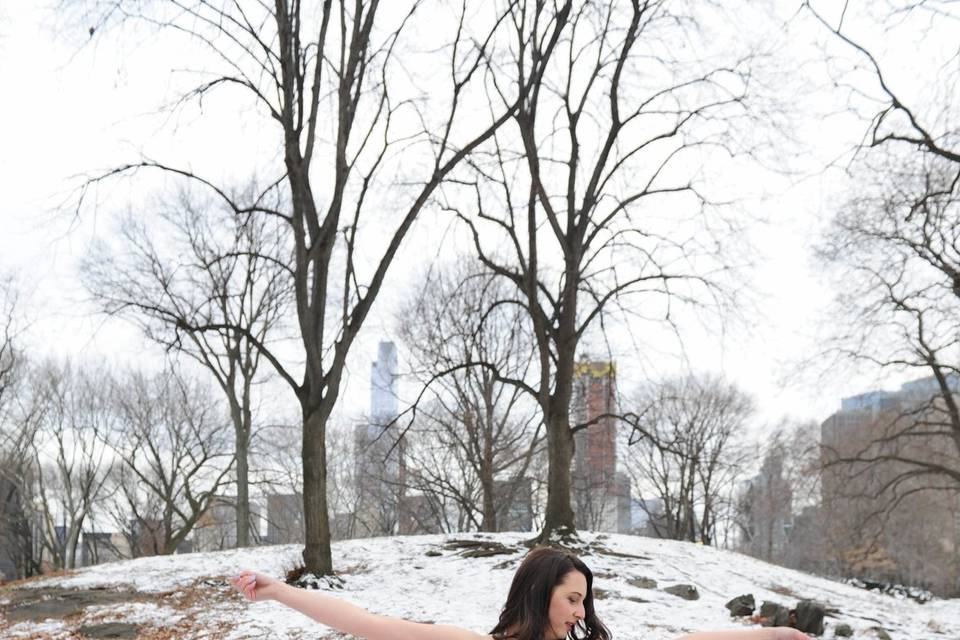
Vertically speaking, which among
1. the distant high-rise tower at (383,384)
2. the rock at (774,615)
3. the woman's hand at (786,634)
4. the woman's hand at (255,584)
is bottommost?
the rock at (774,615)

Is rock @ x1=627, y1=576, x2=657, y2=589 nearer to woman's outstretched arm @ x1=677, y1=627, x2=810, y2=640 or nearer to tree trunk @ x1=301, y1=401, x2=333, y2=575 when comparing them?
tree trunk @ x1=301, y1=401, x2=333, y2=575

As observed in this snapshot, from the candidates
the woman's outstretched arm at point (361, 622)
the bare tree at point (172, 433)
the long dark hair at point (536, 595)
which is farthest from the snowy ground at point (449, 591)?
the bare tree at point (172, 433)

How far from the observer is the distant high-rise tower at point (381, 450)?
2747 centimetres

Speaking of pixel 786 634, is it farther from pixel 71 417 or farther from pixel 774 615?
pixel 71 417

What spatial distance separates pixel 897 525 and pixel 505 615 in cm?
4761

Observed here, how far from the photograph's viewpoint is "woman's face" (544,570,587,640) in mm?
2859

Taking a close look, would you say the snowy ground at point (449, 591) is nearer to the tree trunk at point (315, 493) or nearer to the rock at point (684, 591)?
the rock at point (684, 591)

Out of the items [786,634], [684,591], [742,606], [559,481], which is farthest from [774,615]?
[786,634]

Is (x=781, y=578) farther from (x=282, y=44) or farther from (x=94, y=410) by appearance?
(x=94, y=410)

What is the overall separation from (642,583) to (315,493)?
206 inches

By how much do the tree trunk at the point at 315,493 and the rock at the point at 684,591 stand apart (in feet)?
17.2

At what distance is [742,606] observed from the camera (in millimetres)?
11445

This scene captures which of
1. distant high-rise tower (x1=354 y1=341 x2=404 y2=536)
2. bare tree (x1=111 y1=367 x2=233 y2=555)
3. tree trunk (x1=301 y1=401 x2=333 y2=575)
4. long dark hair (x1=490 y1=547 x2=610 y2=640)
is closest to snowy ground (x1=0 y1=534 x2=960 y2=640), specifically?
tree trunk (x1=301 y1=401 x2=333 y2=575)

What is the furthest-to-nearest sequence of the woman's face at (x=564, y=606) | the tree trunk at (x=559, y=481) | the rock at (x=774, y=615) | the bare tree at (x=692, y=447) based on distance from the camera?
the bare tree at (x=692, y=447) → the tree trunk at (x=559, y=481) → the rock at (x=774, y=615) → the woman's face at (x=564, y=606)
